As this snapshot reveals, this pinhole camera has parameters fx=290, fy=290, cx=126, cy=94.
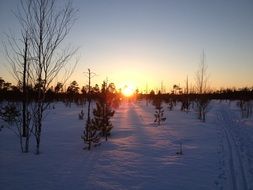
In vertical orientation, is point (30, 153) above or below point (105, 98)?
below

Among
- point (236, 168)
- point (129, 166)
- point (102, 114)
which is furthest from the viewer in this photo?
point (102, 114)

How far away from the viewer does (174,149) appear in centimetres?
1190

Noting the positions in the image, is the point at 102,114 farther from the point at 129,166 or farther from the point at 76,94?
the point at 76,94

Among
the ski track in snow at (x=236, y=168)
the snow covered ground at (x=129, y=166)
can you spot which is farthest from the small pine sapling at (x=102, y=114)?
the ski track in snow at (x=236, y=168)

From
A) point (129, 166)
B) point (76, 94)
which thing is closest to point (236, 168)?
point (129, 166)

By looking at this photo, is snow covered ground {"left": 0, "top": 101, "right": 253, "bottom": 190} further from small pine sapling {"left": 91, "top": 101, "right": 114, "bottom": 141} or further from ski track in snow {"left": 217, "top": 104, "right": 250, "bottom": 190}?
small pine sapling {"left": 91, "top": 101, "right": 114, "bottom": 141}

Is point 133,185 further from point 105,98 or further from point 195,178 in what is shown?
point 105,98

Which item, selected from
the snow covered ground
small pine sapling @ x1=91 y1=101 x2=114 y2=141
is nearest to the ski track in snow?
the snow covered ground

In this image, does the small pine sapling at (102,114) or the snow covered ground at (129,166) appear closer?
the snow covered ground at (129,166)

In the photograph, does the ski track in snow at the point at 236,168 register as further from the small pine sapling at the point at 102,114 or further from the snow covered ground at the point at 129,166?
the small pine sapling at the point at 102,114

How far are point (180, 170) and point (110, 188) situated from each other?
2.59 meters

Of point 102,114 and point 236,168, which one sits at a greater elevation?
point 102,114

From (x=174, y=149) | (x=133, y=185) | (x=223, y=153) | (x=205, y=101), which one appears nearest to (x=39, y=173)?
(x=133, y=185)

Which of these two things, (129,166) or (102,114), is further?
(102,114)
